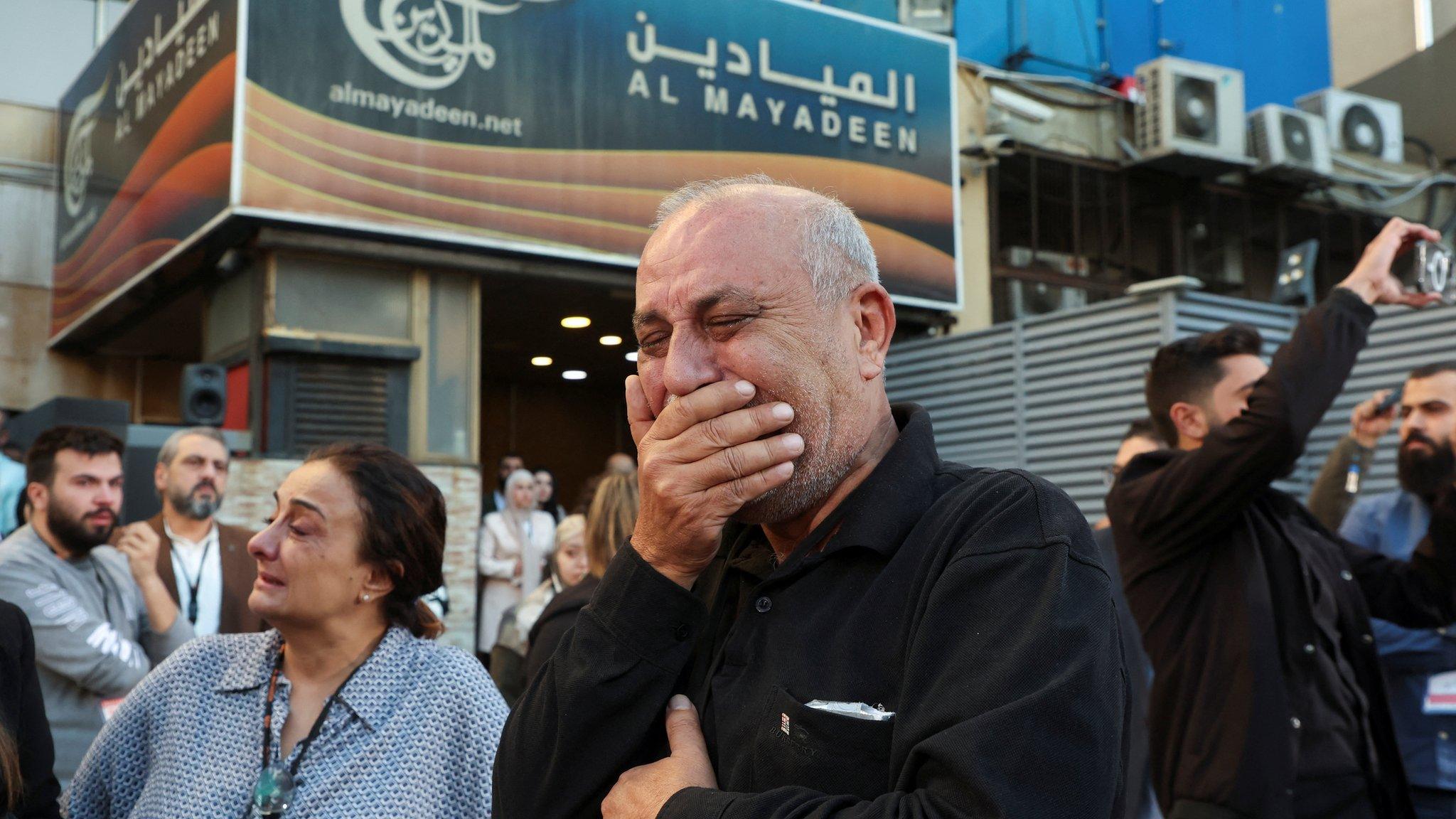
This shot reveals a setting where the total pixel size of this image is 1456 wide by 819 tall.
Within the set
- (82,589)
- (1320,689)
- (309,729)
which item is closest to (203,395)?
(82,589)

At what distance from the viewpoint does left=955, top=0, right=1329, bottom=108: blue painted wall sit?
1349cm

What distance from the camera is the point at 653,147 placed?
429 inches

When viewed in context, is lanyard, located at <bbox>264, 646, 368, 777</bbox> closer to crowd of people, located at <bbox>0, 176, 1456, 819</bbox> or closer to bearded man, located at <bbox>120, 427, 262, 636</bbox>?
crowd of people, located at <bbox>0, 176, 1456, 819</bbox>

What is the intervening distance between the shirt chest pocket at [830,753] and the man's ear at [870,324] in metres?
0.50

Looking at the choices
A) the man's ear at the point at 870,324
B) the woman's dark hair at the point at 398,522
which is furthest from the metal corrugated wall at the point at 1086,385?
the man's ear at the point at 870,324

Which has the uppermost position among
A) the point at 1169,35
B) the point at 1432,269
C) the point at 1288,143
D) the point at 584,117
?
the point at 1169,35

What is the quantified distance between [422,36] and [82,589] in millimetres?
6437

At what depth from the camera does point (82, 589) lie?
184 inches

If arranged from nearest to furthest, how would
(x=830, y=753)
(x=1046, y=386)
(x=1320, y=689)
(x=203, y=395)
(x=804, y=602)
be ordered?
(x=830, y=753), (x=804, y=602), (x=1320, y=689), (x=203, y=395), (x=1046, y=386)

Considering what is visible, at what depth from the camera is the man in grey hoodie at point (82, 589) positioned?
4344mm

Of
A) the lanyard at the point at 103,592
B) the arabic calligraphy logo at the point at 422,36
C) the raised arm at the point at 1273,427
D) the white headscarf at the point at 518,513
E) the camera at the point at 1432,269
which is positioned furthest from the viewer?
the white headscarf at the point at 518,513

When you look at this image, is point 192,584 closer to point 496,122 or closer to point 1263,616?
point 1263,616

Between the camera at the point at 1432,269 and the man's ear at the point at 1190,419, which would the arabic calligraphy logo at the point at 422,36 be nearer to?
the man's ear at the point at 1190,419

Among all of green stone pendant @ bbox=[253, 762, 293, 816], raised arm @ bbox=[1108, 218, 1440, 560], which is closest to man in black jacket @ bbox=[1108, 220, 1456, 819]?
raised arm @ bbox=[1108, 218, 1440, 560]
